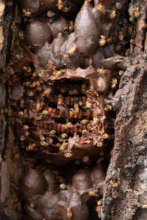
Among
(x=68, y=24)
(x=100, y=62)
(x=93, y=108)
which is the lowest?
(x=93, y=108)

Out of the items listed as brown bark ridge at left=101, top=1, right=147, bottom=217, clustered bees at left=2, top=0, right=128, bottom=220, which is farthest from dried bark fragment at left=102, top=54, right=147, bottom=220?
clustered bees at left=2, top=0, right=128, bottom=220

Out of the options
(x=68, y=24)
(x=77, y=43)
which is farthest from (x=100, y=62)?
(x=68, y=24)

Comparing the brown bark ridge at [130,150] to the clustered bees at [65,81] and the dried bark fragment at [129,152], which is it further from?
the clustered bees at [65,81]

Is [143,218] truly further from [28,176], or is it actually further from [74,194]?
[28,176]

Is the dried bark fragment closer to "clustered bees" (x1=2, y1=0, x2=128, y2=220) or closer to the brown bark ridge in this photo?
the brown bark ridge

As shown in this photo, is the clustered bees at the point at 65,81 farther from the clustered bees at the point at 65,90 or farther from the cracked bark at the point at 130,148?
the cracked bark at the point at 130,148

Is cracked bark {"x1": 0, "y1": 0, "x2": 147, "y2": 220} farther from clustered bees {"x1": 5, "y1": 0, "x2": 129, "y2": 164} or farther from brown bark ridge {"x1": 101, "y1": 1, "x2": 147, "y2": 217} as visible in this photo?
clustered bees {"x1": 5, "y1": 0, "x2": 129, "y2": 164}

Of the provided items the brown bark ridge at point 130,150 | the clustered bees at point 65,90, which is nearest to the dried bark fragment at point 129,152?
the brown bark ridge at point 130,150

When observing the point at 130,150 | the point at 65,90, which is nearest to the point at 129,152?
the point at 130,150

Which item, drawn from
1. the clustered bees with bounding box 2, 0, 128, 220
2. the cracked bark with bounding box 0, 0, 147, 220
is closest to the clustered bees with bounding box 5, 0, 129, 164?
the clustered bees with bounding box 2, 0, 128, 220
